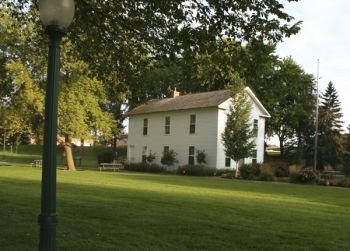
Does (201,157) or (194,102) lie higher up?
(194,102)

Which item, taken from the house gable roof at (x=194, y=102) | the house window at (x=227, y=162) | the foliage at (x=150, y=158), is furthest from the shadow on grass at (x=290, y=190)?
the foliage at (x=150, y=158)

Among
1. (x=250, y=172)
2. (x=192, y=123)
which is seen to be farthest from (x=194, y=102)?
(x=250, y=172)

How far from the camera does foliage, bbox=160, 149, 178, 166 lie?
42562mm

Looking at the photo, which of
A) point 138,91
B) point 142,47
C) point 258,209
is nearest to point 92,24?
point 142,47

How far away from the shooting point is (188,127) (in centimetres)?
4269

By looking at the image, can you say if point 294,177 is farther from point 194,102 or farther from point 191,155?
point 194,102

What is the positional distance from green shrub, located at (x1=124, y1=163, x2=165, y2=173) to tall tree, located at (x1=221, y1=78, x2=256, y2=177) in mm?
8405

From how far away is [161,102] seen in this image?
48281 mm

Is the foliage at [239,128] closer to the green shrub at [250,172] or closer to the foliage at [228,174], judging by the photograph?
the foliage at [228,174]

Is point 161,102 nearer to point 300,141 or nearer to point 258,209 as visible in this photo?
point 300,141

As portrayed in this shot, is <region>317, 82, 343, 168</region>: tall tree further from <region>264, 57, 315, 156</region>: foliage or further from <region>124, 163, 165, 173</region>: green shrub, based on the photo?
<region>124, 163, 165, 173</region>: green shrub

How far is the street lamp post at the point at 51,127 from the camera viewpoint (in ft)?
17.2

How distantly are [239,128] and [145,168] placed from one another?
435 inches

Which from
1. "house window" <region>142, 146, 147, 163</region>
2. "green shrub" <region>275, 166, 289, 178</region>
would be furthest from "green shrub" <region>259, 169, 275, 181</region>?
"house window" <region>142, 146, 147, 163</region>
